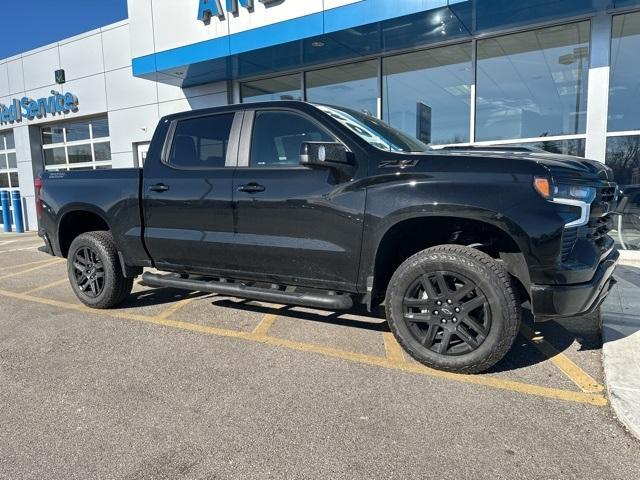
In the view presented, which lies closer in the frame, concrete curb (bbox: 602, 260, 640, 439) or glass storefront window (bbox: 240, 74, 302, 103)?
concrete curb (bbox: 602, 260, 640, 439)

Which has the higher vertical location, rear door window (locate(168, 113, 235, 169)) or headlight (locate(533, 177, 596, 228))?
rear door window (locate(168, 113, 235, 169))

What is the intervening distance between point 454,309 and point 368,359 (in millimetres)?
845

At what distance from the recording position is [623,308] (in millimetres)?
4695

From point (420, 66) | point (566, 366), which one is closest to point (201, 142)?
point (566, 366)

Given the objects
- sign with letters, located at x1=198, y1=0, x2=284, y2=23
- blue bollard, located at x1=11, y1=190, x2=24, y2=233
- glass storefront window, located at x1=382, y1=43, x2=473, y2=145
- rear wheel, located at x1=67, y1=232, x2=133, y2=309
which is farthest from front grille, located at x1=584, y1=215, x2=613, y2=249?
blue bollard, located at x1=11, y1=190, x2=24, y2=233

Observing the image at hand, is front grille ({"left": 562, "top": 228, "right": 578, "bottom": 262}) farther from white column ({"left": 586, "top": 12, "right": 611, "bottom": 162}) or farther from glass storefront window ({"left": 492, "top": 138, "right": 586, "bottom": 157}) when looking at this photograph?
white column ({"left": 586, "top": 12, "right": 611, "bottom": 162})

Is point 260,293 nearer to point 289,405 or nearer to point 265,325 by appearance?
point 265,325

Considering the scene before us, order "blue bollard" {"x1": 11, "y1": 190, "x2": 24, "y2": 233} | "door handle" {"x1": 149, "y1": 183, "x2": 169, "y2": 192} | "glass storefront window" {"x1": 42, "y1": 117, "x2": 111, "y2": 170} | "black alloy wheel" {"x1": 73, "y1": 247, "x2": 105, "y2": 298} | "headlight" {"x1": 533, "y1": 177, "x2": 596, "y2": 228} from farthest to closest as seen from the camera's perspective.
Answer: "blue bollard" {"x1": 11, "y1": 190, "x2": 24, "y2": 233}
"glass storefront window" {"x1": 42, "y1": 117, "x2": 111, "y2": 170}
"black alloy wheel" {"x1": 73, "y1": 247, "x2": 105, "y2": 298}
"door handle" {"x1": 149, "y1": 183, "x2": 169, "y2": 192}
"headlight" {"x1": 533, "y1": 177, "x2": 596, "y2": 228}

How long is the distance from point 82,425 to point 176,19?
1034 cm

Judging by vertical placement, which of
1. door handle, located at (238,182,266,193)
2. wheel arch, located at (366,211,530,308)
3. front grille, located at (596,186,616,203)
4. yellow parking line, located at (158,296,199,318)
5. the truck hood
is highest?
the truck hood

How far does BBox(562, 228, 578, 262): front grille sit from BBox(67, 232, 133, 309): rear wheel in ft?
14.1

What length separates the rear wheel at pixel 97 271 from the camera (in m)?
5.09

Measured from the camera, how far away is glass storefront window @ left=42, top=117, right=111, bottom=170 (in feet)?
50.3

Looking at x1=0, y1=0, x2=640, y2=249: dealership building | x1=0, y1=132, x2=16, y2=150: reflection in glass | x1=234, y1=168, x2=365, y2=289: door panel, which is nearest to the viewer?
x1=234, y1=168, x2=365, y2=289: door panel
